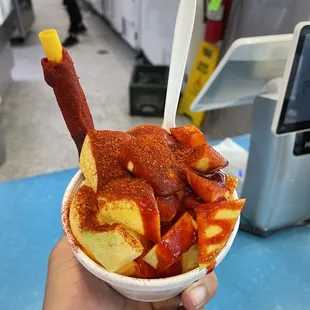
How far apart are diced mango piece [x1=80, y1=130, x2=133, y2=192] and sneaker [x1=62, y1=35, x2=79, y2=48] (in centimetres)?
305

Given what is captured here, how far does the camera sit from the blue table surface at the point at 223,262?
2.42ft

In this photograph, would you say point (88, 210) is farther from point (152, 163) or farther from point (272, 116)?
point (272, 116)

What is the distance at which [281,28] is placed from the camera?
5.20 ft

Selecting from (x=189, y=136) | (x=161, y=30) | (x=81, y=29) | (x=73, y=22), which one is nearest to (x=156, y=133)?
(x=189, y=136)

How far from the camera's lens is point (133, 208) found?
1.47ft

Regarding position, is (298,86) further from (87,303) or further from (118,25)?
(118,25)

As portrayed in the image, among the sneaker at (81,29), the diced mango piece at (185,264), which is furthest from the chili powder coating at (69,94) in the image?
the sneaker at (81,29)

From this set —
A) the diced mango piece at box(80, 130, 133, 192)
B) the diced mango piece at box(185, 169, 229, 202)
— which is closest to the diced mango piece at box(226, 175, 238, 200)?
the diced mango piece at box(185, 169, 229, 202)

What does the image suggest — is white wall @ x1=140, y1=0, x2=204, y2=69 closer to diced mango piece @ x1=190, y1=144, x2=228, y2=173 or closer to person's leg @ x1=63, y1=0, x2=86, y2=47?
person's leg @ x1=63, y1=0, x2=86, y2=47

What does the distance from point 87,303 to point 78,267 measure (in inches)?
2.4

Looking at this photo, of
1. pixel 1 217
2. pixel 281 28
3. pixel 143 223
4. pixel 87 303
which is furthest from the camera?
pixel 281 28

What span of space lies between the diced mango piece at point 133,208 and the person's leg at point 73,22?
3104 mm

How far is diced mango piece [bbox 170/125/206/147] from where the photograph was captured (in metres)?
0.54

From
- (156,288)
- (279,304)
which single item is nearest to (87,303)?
(156,288)
